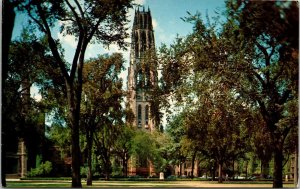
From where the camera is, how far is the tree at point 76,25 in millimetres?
13211

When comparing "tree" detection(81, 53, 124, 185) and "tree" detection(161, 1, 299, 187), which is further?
"tree" detection(81, 53, 124, 185)

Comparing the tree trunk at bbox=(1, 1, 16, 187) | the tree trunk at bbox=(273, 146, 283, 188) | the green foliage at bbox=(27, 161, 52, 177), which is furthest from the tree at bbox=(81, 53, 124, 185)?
the tree trunk at bbox=(1, 1, 16, 187)

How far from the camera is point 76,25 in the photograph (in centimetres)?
1477

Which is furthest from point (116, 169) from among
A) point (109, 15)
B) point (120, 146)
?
point (109, 15)

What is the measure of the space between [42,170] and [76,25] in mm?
24950

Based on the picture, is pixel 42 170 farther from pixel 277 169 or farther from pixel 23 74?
pixel 277 169

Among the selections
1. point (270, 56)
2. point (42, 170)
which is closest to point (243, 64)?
point (270, 56)

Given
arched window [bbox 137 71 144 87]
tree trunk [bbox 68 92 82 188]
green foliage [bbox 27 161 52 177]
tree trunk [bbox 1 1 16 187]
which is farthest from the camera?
green foliage [bbox 27 161 52 177]

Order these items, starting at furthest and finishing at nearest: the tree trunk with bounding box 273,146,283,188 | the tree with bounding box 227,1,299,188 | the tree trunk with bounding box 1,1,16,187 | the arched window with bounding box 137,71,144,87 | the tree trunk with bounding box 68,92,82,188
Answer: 1. the arched window with bounding box 137,71,144,87
2. the tree trunk with bounding box 273,146,283,188
3. the tree trunk with bounding box 68,92,82,188
4. the tree trunk with bounding box 1,1,16,187
5. the tree with bounding box 227,1,299,188

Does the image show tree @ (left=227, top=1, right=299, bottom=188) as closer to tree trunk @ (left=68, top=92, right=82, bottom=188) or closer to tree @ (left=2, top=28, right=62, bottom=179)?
tree trunk @ (left=68, top=92, right=82, bottom=188)

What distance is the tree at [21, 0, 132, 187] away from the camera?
13.2 meters

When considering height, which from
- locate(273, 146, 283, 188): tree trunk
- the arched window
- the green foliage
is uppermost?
the arched window

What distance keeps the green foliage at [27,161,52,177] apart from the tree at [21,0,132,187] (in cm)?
2462

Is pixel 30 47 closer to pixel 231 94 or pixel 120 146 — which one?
pixel 231 94
